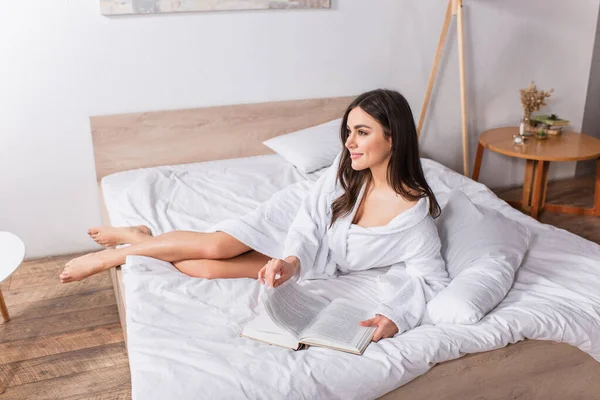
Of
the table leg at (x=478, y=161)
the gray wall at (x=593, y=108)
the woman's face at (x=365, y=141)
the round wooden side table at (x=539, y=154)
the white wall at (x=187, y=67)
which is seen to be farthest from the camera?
the gray wall at (x=593, y=108)

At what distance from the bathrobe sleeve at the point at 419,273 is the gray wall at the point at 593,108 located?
2.49 meters

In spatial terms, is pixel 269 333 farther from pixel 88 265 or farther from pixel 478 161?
pixel 478 161

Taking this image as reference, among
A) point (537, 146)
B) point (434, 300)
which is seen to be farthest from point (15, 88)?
point (537, 146)

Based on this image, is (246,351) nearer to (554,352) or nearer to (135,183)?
(554,352)

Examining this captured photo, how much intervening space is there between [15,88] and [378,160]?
1.71m

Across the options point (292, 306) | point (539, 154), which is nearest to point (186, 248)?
point (292, 306)

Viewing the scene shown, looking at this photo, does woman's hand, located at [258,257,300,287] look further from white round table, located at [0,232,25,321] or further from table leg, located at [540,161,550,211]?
table leg, located at [540,161,550,211]

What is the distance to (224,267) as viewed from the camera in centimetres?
192

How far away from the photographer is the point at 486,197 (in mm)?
2582

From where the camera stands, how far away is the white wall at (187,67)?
2.69m

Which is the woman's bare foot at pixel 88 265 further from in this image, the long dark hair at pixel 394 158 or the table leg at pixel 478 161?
the table leg at pixel 478 161

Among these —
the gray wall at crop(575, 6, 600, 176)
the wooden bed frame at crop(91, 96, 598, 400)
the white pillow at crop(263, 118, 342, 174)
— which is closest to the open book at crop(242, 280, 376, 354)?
the wooden bed frame at crop(91, 96, 598, 400)

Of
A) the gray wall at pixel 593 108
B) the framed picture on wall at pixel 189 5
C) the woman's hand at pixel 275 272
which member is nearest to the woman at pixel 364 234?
the woman's hand at pixel 275 272

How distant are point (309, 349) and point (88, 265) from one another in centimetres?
87
